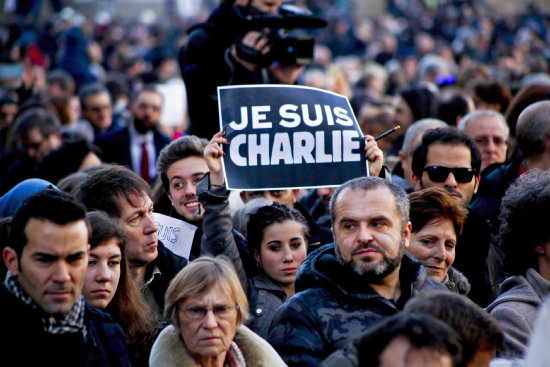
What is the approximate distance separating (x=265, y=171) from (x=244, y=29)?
6.65 ft

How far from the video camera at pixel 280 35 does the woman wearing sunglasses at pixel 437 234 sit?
2306mm

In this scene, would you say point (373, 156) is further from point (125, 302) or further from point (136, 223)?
point (125, 302)

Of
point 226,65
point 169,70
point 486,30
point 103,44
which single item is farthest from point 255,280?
point 486,30

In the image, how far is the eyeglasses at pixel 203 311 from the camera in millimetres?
4172

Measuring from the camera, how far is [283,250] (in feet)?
18.0

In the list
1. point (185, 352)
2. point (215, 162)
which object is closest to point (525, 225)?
point (215, 162)

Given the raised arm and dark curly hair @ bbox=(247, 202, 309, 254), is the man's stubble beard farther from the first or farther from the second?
dark curly hair @ bbox=(247, 202, 309, 254)

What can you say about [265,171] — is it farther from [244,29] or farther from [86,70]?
[86,70]

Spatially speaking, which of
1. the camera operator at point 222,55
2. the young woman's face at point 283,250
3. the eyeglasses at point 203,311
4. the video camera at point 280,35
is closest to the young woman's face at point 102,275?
the eyeglasses at point 203,311

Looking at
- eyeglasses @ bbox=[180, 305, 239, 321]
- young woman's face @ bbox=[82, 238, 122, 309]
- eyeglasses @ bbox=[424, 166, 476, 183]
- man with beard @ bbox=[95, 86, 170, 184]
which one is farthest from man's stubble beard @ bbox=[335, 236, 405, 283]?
man with beard @ bbox=[95, 86, 170, 184]

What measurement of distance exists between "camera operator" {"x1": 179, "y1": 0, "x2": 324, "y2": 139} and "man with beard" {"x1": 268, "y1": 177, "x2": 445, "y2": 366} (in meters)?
2.56

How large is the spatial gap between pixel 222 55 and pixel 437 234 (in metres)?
2.65

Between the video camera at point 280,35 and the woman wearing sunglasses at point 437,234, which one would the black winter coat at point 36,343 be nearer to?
the woman wearing sunglasses at point 437,234

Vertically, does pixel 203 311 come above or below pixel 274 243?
above
